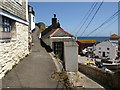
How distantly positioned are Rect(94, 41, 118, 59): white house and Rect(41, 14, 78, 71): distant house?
33.7 meters

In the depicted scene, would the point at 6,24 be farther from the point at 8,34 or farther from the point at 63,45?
the point at 63,45

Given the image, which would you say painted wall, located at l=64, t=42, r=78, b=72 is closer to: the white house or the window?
the window

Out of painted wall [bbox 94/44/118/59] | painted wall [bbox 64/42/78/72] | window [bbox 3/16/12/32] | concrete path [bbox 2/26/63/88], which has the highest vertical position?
window [bbox 3/16/12/32]

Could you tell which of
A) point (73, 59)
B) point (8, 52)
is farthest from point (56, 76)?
point (8, 52)

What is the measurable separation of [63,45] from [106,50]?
40.6 m

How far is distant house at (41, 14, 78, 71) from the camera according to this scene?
22.5 ft

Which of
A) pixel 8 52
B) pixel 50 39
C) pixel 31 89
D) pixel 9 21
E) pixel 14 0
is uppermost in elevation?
pixel 14 0

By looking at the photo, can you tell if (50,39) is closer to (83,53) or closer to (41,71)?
(41,71)

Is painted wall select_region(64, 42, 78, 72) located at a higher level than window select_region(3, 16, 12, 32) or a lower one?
lower

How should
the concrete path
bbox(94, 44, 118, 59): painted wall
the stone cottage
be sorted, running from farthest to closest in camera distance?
bbox(94, 44, 118, 59): painted wall → the stone cottage → the concrete path

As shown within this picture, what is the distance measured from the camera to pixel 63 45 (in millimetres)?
10789

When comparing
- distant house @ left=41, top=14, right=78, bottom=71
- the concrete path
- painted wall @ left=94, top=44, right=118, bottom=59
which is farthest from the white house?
the concrete path

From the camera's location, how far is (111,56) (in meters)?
45.6

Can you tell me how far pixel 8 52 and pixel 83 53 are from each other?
46.5 meters
